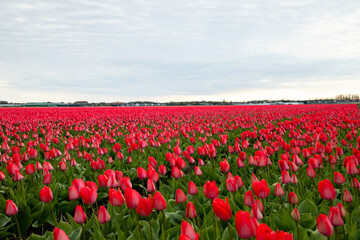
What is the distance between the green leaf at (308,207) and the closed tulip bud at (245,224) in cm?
169

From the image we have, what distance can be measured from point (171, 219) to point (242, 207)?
0.87m

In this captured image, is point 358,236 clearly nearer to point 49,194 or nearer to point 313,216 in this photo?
point 313,216

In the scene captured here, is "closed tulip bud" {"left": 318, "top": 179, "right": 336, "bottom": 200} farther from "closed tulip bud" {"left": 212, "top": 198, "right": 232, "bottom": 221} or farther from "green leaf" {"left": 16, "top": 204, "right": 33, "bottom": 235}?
"green leaf" {"left": 16, "top": 204, "right": 33, "bottom": 235}

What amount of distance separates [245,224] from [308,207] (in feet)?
5.87

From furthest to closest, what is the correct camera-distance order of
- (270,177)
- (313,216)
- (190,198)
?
(270,177) < (190,198) < (313,216)

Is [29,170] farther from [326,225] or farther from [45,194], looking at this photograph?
[326,225]

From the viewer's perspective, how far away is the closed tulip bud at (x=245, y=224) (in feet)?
4.56

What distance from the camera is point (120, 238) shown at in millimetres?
2326

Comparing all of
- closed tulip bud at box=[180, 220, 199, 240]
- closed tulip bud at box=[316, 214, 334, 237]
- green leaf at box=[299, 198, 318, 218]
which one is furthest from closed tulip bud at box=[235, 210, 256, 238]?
green leaf at box=[299, 198, 318, 218]

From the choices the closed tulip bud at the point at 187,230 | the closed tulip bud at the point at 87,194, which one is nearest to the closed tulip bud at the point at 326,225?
the closed tulip bud at the point at 187,230

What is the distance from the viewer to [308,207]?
281cm

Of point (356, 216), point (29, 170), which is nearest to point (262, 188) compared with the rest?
point (356, 216)

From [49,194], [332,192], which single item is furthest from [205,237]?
[49,194]

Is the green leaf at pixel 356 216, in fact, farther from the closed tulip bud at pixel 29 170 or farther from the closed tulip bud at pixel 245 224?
the closed tulip bud at pixel 29 170
